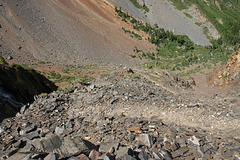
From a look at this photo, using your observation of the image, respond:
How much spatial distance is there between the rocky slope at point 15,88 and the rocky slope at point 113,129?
1.50 metres

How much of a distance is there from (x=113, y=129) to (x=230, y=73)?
1392cm

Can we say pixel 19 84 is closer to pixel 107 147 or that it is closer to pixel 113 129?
pixel 113 129

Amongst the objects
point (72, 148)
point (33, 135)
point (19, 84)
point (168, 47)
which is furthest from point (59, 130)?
point (168, 47)

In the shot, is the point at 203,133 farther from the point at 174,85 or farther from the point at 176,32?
the point at 176,32

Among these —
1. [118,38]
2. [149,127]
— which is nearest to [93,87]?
[149,127]

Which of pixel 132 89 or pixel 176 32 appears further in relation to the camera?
pixel 176 32

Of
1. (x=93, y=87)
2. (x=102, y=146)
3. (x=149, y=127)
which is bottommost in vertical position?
(x=93, y=87)

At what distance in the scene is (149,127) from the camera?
5.33 meters

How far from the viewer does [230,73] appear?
1493cm

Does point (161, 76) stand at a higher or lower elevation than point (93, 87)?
higher

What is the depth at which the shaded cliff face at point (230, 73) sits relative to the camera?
14.4m

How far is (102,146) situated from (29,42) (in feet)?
84.9

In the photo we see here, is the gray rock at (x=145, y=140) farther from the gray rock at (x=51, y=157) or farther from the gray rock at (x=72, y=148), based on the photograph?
the gray rock at (x=51, y=157)

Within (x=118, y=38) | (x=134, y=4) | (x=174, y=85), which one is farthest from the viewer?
(x=134, y=4)
